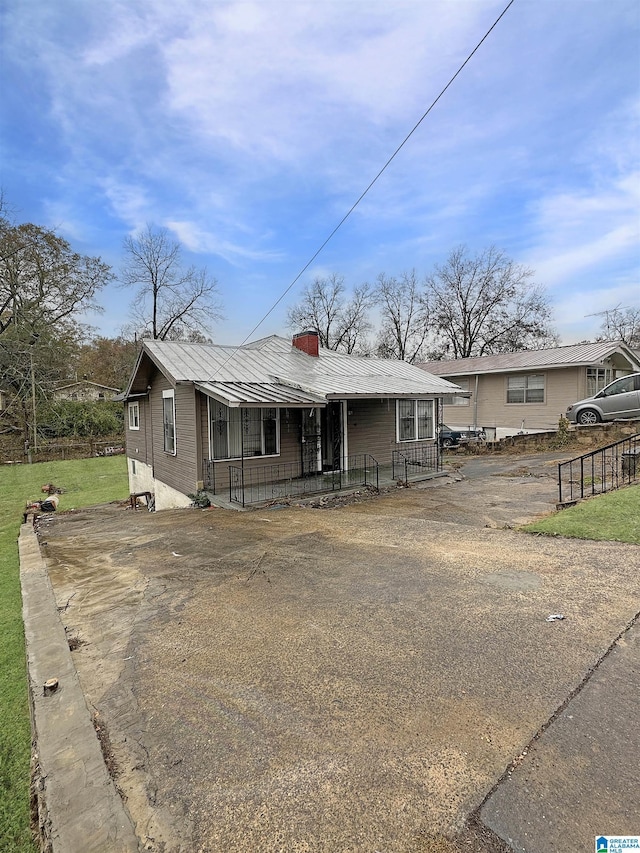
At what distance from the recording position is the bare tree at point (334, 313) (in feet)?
137

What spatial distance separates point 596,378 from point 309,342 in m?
14.6

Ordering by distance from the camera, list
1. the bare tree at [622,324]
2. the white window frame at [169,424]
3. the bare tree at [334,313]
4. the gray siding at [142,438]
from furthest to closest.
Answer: the bare tree at [334,313], the bare tree at [622,324], the gray siding at [142,438], the white window frame at [169,424]

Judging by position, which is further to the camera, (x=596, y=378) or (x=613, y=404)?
(x=596, y=378)

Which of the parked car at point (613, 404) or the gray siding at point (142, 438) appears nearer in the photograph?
the gray siding at point (142, 438)

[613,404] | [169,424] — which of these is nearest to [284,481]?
[169,424]

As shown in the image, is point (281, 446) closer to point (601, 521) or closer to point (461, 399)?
point (601, 521)

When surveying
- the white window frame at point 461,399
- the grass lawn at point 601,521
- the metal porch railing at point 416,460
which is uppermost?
the white window frame at point 461,399

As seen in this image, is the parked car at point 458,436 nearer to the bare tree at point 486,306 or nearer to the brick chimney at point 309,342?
the brick chimney at point 309,342

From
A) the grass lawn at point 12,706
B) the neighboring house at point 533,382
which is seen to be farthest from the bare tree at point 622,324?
the grass lawn at point 12,706

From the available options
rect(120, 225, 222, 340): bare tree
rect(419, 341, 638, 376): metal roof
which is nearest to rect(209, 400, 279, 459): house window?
rect(419, 341, 638, 376): metal roof

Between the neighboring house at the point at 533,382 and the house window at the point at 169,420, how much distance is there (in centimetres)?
1595

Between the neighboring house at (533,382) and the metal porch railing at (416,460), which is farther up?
the neighboring house at (533,382)

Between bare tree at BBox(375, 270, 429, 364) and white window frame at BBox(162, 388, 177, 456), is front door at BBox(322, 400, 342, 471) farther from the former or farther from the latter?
bare tree at BBox(375, 270, 429, 364)

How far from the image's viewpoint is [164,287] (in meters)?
33.8
